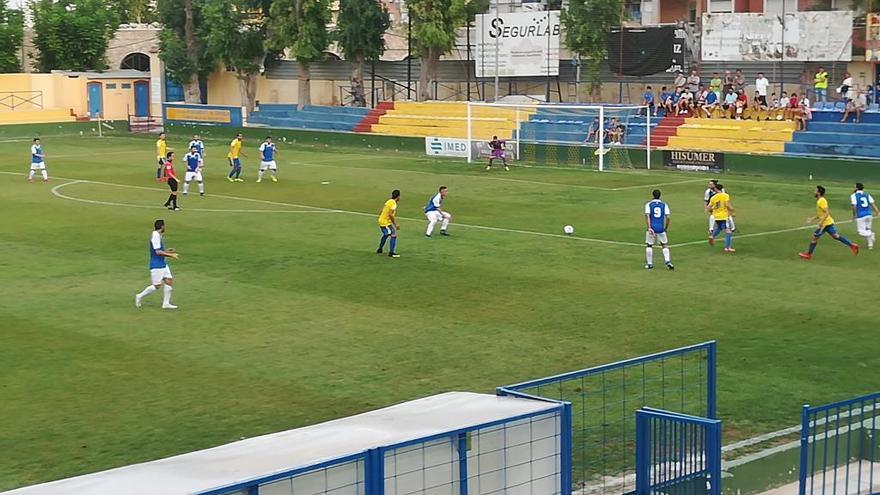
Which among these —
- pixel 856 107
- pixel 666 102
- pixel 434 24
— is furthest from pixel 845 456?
pixel 434 24

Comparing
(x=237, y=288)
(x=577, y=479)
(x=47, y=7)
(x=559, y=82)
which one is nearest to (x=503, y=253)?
(x=237, y=288)

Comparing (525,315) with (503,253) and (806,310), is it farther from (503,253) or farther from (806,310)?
(503,253)

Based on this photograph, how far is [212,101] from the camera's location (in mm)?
83750

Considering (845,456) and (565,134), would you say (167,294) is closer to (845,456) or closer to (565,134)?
(845,456)

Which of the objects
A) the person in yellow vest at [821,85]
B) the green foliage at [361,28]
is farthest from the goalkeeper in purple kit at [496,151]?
the green foliage at [361,28]

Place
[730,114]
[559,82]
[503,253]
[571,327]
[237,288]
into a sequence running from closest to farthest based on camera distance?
[571,327] < [237,288] < [503,253] < [730,114] < [559,82]

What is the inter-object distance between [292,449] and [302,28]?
6233 cm

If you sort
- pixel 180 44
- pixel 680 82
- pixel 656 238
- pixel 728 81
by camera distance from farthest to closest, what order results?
pixel 180 44
pixel 680 82
pixel 728 81
pixel 656 238

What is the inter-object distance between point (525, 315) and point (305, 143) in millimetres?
44851

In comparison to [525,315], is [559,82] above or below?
above

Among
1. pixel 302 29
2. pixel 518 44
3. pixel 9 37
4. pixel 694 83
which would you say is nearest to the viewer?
pixel 694 83

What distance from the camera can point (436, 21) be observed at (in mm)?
66188

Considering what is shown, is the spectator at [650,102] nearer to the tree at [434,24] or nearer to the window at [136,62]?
the tree at [434,24]

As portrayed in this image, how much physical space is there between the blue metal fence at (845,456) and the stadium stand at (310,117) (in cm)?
5645
